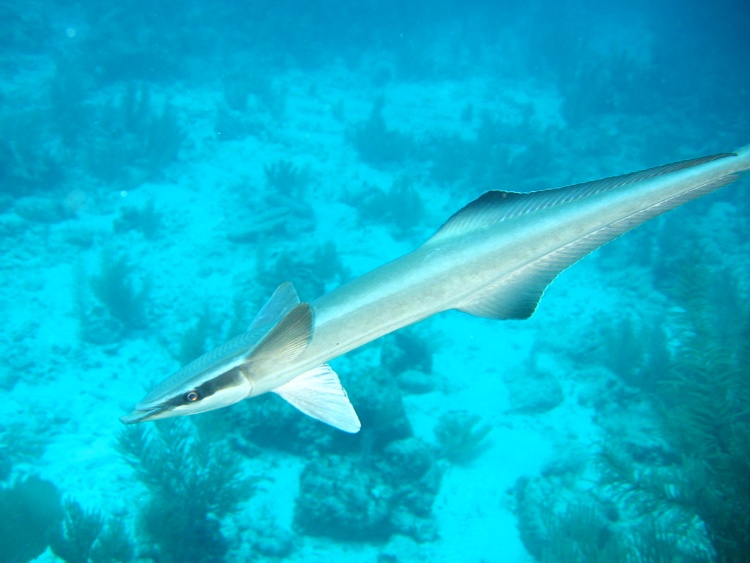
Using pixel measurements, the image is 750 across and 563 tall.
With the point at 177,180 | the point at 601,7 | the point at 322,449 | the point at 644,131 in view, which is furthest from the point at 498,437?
the point at 601,7

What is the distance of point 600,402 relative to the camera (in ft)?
29.0

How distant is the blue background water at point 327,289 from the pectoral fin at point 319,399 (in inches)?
199

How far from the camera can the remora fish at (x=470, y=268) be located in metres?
1.77

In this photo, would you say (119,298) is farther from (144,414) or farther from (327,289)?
(144,414)

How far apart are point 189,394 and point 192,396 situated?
0.7 inches

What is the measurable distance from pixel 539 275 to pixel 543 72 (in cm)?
3385

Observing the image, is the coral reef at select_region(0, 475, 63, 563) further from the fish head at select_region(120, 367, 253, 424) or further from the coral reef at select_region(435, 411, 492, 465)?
the coral reef at select_region(435, 411, 492, 465)

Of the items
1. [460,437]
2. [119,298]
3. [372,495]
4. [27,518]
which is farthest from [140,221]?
[460,437]

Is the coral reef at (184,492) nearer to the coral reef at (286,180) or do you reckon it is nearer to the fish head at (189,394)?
the fish head at (189,394)

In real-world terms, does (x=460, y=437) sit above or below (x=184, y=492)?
below

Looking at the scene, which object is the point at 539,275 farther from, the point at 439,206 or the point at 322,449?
the point at 439,206

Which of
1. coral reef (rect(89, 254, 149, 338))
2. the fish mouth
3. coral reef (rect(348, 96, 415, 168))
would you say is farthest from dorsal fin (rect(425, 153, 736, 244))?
coral reef (rect(348, 96, 415, 168))

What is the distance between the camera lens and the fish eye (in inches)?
66.8

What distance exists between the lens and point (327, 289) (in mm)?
11633
